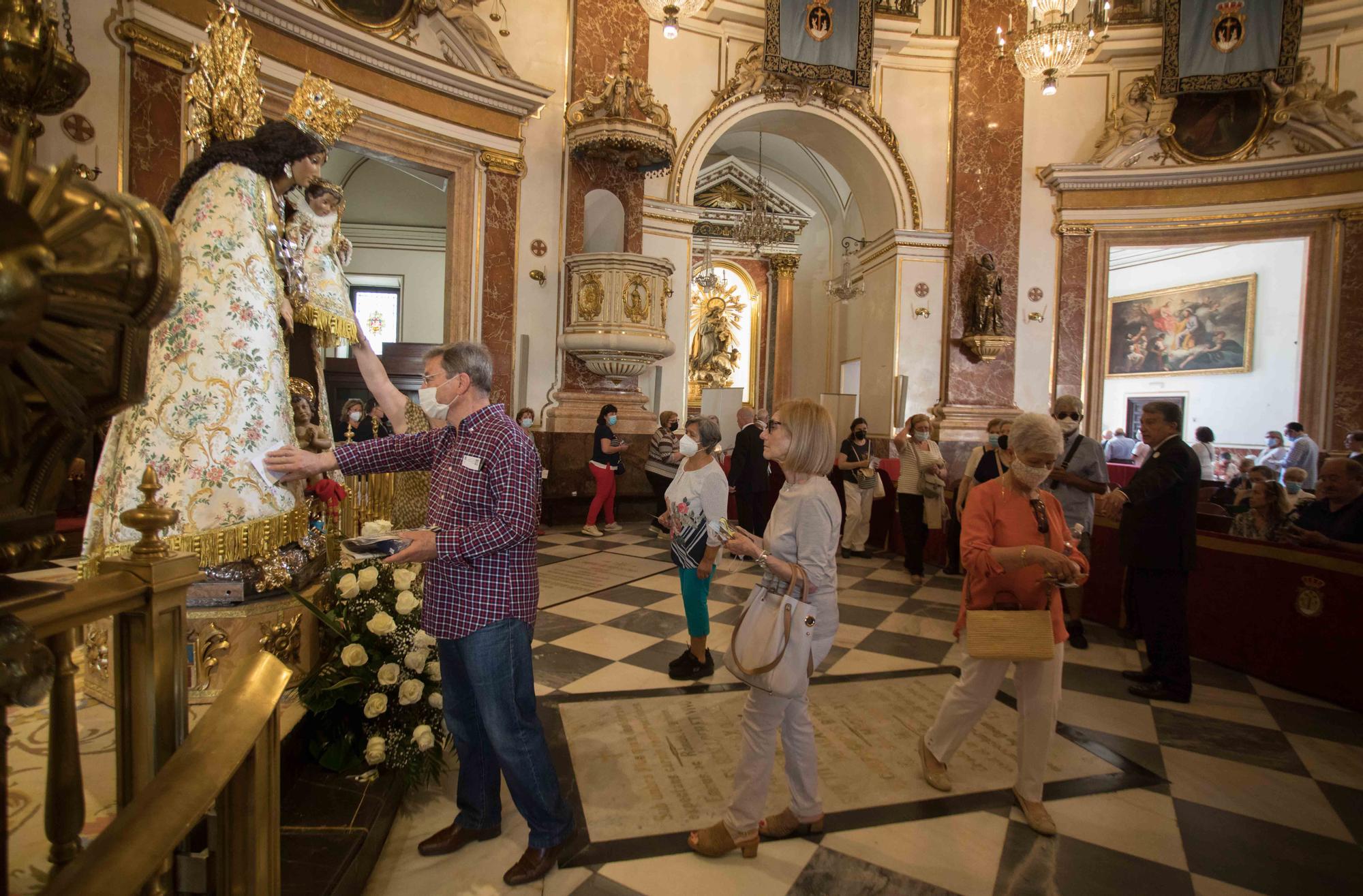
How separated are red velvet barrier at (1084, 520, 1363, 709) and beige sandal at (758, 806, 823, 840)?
3.50 meters

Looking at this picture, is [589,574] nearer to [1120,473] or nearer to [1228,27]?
[1120,473]

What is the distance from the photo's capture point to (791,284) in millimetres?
17219

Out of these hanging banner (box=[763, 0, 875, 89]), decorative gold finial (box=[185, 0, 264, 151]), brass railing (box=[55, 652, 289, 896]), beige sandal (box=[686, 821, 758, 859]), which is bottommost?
beige sandal (box=[686, 821, 758, 859])

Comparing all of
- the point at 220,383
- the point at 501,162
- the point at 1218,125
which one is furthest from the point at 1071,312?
the point at 220,383

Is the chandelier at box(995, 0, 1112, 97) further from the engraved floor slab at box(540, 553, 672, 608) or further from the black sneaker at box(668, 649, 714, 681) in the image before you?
the black sneaker at box(668, 649, 714, 681)

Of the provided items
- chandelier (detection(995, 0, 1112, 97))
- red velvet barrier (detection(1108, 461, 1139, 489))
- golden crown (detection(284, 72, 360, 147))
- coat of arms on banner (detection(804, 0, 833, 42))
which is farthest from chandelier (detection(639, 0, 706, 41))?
red velvet barrier (detection(1108, 461, 1139, 489))

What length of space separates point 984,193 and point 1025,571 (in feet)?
35.4

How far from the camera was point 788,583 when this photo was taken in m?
2.41

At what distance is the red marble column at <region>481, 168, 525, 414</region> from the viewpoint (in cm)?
922

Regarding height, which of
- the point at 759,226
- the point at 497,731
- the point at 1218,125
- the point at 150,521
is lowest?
the point at 497,731

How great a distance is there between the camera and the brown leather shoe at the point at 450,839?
7.97 ft

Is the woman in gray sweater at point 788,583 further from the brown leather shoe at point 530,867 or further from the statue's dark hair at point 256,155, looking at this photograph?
the statue's dark hair at point 256,155

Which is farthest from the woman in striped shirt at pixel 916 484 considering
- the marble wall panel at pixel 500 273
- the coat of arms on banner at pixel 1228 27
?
the coat of arms on banner at pixel 1228 27

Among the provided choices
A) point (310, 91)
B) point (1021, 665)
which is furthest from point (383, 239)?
point (1021, 665)
